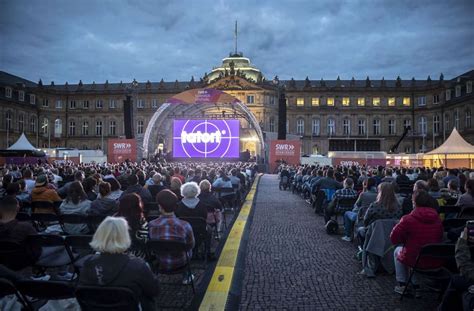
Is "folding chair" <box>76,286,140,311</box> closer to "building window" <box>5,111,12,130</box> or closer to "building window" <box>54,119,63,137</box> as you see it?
"building window" <box>5,111,12,130</box>

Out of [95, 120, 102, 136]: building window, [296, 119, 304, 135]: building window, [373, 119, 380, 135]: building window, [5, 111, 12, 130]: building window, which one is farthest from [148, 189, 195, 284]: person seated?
[95, 120, 102, 136]: building window

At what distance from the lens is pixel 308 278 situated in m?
6.29

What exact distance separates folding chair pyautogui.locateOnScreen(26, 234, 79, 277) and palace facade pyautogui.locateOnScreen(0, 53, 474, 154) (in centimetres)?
5888

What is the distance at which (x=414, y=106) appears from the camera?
74375 mm

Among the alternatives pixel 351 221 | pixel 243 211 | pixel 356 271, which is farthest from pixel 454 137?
pixel 356 271

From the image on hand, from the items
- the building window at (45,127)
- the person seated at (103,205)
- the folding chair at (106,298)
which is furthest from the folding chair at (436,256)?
the building window at (45,127)

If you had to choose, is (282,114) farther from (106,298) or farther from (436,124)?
(436,124)

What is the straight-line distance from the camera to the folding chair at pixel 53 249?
15.5ft

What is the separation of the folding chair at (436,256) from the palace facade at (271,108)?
2320 inches

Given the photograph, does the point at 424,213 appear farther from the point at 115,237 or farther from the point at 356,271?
the point at 115,237

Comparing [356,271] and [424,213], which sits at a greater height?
[424,213]

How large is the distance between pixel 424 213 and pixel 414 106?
75943 millimetres

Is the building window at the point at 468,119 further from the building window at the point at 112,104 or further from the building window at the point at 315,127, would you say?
the building window at the point at 112,104

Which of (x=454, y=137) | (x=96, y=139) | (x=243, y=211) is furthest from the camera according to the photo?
(x=96, y=139)
